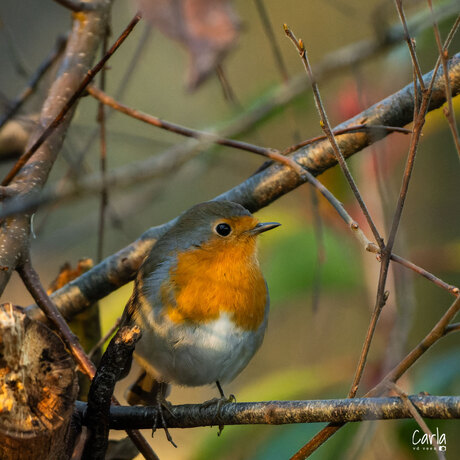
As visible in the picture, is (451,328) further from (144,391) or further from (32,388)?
(144,391)

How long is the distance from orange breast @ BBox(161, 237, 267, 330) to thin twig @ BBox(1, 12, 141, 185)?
64cm

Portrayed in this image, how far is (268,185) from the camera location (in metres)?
2.32

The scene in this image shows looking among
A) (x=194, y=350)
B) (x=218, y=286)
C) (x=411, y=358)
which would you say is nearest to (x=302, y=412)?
(x=411, y=358)

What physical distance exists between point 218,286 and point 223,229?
0.99 ft

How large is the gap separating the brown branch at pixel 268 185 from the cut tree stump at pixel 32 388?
802 millimetres

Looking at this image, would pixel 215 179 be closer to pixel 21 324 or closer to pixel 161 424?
pixel 161 424

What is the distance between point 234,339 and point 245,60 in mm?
4415

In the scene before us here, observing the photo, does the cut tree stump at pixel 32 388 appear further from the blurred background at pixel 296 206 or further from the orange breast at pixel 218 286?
the orange breast at pixel 218 286

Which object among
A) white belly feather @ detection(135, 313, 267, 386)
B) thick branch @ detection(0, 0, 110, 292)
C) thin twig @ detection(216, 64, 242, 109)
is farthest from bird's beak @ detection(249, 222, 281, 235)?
thick branch @ detection(0, 0, 110, 292)

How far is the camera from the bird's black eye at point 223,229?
259 cm

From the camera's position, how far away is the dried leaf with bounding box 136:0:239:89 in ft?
5.53

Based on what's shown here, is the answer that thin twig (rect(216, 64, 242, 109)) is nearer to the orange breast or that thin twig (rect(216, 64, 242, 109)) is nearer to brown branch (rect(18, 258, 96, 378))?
the orange breast

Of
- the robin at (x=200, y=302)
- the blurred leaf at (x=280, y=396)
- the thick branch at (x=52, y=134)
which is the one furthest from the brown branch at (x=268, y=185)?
the blurred leaf at (x=280, y=396)

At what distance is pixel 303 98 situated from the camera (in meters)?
2.66
